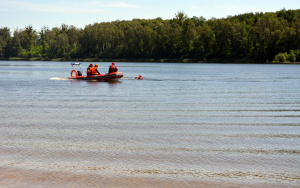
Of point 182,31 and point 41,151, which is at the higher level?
point 182,31

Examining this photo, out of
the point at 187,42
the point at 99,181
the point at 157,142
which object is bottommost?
the point at 157,142

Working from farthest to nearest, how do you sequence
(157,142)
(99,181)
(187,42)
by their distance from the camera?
(187,42) → (157,142) → (99,181)

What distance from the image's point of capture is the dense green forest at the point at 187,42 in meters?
126

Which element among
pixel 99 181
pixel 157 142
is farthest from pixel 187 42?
pixel 99 181

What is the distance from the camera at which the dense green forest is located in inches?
4973

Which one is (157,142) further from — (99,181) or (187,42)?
(187,42)

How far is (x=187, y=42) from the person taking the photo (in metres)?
149

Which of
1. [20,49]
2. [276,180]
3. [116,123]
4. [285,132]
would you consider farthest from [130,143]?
[20,49]

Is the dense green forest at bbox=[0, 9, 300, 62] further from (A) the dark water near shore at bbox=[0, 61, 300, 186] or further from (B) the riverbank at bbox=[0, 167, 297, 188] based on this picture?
(B) the riverbank at bbox=[0, 167, 297, 188]

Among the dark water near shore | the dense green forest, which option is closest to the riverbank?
the dark water near shore

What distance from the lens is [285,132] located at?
1305 cm

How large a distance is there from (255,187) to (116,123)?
8.24 m

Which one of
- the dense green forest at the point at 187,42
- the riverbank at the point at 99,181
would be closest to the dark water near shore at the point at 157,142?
the riverbank at the point at 99,181

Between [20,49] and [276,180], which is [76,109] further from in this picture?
[20,49]
